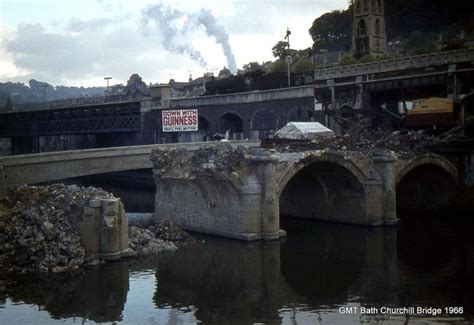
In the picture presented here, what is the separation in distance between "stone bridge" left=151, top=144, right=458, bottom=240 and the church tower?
122 ft

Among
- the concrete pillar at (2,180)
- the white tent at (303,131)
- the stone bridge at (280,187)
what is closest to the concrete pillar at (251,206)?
the stone bridge at (280,187)

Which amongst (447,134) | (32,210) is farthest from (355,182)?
(32,210)

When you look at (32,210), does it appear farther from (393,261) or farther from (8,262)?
(393,261)

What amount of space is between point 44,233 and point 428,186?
3026 centimetres

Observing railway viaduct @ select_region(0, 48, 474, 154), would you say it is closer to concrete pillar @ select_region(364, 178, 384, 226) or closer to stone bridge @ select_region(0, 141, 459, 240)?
stone bridge @ select_region(0, 141, 459, 240)

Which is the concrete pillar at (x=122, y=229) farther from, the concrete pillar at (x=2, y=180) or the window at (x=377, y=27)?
the window at (x=377, y=27)

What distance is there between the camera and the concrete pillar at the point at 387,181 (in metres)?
39.6

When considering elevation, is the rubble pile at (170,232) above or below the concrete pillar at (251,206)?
below

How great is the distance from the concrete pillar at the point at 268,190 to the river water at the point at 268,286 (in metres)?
1.09

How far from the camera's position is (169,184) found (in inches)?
1591

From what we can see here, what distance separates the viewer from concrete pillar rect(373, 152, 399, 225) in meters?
39.6

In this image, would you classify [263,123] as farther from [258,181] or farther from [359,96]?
[258,181]

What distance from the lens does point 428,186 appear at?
152 feet

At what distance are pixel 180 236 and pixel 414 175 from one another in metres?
20.1
